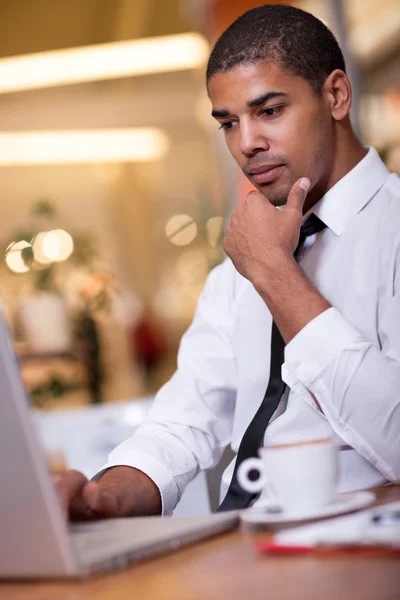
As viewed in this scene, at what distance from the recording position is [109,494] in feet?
3.86

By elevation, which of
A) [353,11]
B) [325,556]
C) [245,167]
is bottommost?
[325,556]

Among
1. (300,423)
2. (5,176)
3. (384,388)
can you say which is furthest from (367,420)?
(5,176)

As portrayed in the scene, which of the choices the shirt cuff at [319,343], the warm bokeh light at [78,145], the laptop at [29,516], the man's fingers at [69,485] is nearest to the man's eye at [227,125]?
the shirt cuff at [319,343]

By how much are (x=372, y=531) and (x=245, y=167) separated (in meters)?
0.86

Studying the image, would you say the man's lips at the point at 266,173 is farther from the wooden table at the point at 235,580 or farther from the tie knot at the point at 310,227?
the wooden table at the point at 235,580

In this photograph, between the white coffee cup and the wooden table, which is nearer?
the wooden table

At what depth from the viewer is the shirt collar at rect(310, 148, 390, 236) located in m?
1.47

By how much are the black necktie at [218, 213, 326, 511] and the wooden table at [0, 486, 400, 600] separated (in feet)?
1.70

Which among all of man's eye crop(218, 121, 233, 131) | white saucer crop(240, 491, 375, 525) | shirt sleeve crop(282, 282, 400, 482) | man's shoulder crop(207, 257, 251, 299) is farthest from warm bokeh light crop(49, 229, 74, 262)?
white saucer crop(240, 491, 375, 525)

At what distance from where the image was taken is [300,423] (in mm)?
1420

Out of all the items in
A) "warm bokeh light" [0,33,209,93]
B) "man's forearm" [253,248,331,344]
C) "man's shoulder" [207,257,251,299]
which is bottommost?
"man's forearm" [253,248,331,344]

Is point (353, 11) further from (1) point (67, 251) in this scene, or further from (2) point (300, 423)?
(2) point (300, 423)

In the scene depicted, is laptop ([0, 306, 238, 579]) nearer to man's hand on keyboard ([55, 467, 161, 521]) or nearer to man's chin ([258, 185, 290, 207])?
man's hand on keyboard ([55, 467, 161, 521])

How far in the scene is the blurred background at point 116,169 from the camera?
398 centimetres
